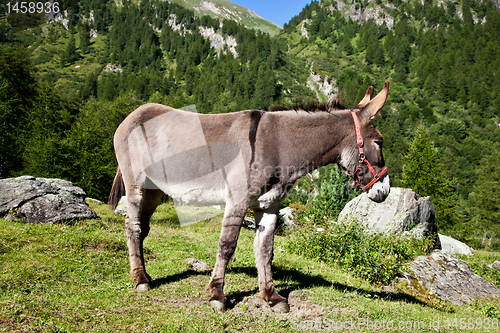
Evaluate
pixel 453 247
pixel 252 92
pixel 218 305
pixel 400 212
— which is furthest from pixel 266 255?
pixel 252 92

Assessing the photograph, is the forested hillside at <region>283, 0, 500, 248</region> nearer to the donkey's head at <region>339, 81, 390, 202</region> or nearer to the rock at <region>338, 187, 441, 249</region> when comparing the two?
the rock at <region>338, 187, 441, 249</region>

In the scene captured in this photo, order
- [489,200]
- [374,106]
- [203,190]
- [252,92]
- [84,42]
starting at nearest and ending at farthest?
1. [203,190]
2. [374,106]
3. [489,200]
4. [252,92]
5. [84,42]

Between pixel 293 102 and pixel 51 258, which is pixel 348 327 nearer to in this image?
pixel 293 102

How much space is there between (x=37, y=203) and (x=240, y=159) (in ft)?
23.5

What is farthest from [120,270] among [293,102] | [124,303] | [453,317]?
[453,317]

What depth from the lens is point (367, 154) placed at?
4.56 meters

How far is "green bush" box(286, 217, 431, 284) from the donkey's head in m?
3.26

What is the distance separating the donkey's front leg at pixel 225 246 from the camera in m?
4.03

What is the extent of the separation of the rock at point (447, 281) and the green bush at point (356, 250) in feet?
1.46

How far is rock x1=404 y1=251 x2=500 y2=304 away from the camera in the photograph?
23.2ft

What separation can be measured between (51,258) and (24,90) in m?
42.3

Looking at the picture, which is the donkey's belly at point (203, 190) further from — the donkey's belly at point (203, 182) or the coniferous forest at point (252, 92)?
the coniferous forest at point (252, 92)

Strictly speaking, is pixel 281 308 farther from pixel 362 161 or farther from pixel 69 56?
pixel 69 56

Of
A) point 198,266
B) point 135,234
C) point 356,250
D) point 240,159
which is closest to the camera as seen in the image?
point 240,159
